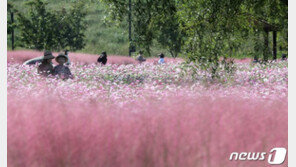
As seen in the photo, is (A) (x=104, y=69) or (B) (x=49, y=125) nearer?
(B) (x=49, y=125)

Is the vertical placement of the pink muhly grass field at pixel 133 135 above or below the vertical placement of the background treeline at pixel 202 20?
below

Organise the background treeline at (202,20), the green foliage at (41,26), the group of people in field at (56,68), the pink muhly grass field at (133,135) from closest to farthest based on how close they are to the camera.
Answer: the pink muhly grass field at (133,135)
the group of people in field at (56,68)
the background treeline at (202,20)
the green foliage at (41,26)

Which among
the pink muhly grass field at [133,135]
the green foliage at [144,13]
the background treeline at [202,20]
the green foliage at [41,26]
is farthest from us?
the green foliage at [41,26]

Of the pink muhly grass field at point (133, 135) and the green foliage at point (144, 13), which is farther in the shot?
the green foliage at point (144, 13)

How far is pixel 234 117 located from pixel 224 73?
25.2 feet

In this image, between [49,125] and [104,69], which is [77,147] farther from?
[104,69]

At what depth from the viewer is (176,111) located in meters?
3.81

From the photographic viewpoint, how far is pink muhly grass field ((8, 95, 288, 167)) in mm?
3357

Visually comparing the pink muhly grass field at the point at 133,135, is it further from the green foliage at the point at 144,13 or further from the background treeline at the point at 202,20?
the green foliage at the point at 144,13

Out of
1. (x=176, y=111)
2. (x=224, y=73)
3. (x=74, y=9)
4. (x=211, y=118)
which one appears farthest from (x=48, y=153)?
(x=74, y=9)

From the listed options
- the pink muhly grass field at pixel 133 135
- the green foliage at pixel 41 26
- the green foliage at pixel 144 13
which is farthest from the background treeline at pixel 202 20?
the green foliage at pixel 41 26

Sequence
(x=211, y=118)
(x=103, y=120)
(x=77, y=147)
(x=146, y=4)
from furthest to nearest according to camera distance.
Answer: (x=146, y=4) < (x=211, y=118) < (x=103, y=120) < (x=77, y=147)

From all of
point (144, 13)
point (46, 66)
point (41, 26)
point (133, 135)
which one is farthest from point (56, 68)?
point (41, 26)

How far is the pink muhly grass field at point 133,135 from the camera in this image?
336 cm
